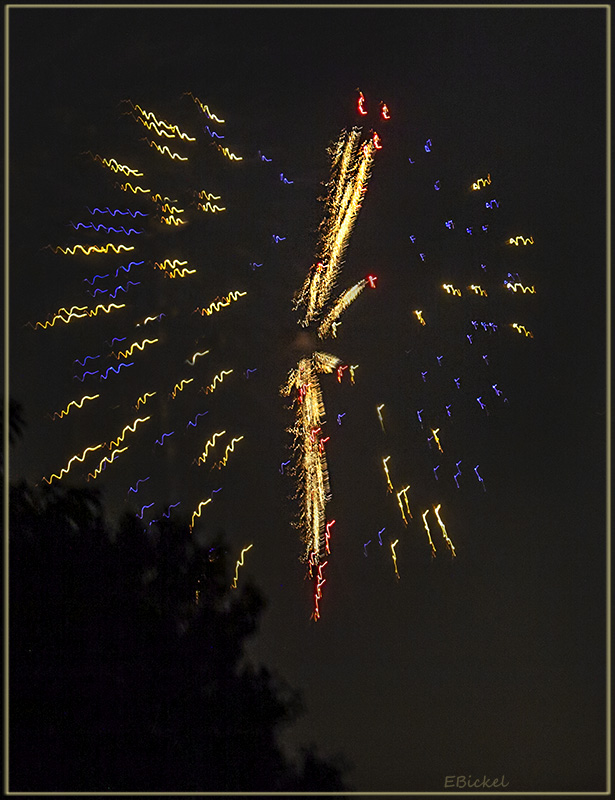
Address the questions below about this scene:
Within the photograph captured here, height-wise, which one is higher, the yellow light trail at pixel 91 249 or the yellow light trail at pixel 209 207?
the yellow light trail at pixel 209 207

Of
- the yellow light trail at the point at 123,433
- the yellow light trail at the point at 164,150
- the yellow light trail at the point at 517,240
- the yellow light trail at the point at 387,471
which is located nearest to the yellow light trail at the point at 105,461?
the yellow light trail at the point at 123,433

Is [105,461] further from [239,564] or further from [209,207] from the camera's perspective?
[209,207]

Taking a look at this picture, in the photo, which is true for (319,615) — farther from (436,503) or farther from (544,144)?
(544,144)

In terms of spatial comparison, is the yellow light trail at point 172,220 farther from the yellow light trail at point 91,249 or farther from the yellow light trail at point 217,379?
the yellow light trail at point 217,379

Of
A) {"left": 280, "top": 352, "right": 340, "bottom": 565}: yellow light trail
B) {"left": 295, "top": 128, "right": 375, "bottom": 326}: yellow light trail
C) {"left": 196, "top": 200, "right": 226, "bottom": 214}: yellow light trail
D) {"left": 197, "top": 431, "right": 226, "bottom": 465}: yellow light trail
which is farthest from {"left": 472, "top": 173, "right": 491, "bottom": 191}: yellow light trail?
{"left": 197, "top": 431, "right": 226, "bottom": 465}: yellow light trail

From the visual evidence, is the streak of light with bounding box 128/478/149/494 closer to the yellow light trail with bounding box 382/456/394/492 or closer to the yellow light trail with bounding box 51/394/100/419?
the yellow light trail with bounding box 51/394/100/419
